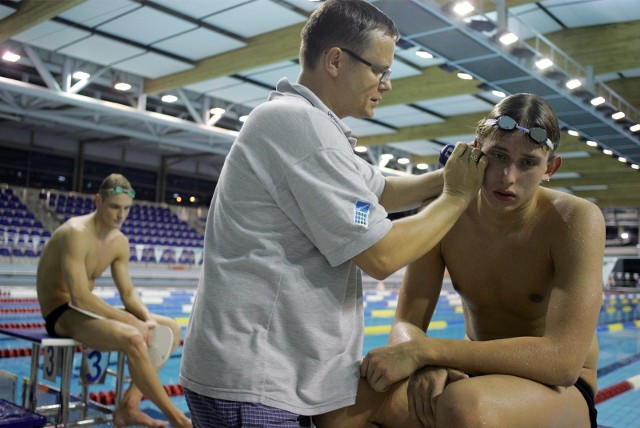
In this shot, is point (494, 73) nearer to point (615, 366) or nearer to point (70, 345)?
point (615, 366)

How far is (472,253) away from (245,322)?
0.94 metres

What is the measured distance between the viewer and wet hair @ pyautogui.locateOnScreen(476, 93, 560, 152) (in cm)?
183

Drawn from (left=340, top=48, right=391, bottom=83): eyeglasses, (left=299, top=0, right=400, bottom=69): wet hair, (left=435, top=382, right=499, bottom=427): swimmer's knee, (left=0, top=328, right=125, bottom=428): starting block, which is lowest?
(left=0, top=328, right=125, bottom=428): starting block

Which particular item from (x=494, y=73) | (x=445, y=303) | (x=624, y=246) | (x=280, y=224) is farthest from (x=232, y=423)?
(x=624, y=246)

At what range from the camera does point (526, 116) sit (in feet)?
6.02

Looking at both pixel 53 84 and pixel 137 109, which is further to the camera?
pixel 137 109

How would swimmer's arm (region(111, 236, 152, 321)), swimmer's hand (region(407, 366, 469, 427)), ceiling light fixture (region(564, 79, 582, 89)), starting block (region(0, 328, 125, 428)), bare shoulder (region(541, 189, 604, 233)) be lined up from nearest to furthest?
swimmer's hand (region(407, 366, 469, 427))
bare shoulder (region(541, 189, 604, 233))
starting block (region(0, 328, 125, 428))
swimmer's arm (region(111, 236, 152, 321))
ceiling light fixture (region(564, 79, 582, 89))

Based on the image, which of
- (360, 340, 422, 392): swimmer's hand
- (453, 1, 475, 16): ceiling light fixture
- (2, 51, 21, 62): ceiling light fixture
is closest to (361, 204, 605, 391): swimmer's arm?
(360, 340, 422, 392): swimmer's hand

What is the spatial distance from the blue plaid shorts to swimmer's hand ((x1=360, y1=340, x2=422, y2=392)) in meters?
0.19

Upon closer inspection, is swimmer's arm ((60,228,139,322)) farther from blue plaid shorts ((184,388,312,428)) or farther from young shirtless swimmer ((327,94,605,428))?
blue plaid shorts ((184,388,312,428))

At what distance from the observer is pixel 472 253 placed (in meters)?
2.07

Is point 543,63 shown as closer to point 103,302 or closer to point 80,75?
point 103,302

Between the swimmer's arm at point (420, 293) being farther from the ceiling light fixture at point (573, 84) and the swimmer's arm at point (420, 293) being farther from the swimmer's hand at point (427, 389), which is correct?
the ceiling light fixture at point (573, 84)

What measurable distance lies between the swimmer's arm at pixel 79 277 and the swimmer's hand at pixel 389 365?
295cm
